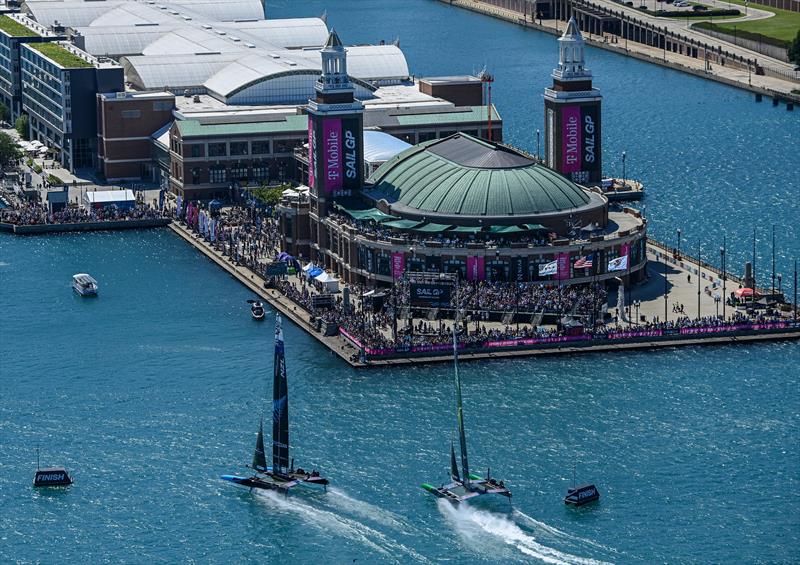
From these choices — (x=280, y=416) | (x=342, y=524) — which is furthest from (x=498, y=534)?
(x=280, y=416)

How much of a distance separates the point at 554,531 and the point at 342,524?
48.8 feet

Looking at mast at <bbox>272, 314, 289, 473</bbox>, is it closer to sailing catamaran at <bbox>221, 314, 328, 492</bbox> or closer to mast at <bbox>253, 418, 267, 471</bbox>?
sailing catamaran at <bbox>221, 314, 328, 492</bbox>

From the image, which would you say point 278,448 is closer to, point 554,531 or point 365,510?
point 365,510

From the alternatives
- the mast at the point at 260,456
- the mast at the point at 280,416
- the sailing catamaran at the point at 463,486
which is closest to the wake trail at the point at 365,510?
the sailing catamaran at the point at 463,486

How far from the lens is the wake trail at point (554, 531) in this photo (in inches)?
6663

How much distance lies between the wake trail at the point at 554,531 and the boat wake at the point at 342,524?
378 inches

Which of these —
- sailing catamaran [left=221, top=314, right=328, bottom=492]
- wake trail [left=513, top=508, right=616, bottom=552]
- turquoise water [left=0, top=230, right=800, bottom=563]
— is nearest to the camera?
wake trail [left=513, top=508, right=616, bottom=552]

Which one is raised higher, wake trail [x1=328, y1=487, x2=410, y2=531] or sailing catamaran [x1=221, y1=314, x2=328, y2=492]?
sailing catamaran [x1=221, y1=314, x2=328, y2=492]

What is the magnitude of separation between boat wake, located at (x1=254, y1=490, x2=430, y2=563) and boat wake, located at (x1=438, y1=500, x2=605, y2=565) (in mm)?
5127

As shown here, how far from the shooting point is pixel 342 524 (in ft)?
568

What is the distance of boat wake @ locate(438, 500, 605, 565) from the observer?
547ft

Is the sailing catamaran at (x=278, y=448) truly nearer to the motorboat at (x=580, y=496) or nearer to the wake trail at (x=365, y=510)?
the wake trail at (x=365, y=510)

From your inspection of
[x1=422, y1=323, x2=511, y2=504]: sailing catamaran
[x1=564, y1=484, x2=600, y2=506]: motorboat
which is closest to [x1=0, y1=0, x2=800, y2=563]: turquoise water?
[x1=564, y1=484, x2=600, y2=506]: motorboat

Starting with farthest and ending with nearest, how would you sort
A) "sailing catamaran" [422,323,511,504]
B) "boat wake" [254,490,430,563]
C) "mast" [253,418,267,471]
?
"mast" [253,418,267,471] → "sailing catamaran" [422,323,511,504] → "boat wake" [254,490,430,563]
